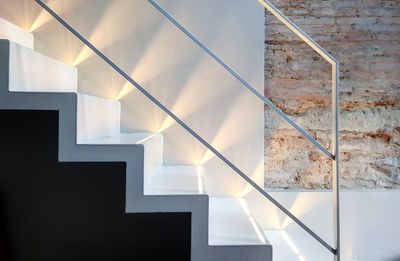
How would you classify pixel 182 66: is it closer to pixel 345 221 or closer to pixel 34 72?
pixel 34 72

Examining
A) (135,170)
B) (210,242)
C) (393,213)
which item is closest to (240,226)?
(210,242)

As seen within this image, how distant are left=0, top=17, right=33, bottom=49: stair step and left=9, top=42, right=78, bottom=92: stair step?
0.23 m

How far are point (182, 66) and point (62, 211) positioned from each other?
1060mm

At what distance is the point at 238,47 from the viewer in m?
2.02

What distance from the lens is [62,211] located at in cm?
127

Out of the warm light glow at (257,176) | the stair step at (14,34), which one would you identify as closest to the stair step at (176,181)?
the warm light glow at (257,176)

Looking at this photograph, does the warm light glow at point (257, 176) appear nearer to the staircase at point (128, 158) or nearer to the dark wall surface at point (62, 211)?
the staircase at point (128, 158)

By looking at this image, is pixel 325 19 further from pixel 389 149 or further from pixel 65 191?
pixel 65 191

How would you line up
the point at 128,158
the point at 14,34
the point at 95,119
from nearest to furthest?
the point at 128,158 < the point at 95,119 < the point at 14,34

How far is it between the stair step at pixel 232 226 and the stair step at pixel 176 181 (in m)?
0.16

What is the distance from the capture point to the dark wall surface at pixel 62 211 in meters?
1.24

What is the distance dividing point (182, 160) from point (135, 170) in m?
0.79

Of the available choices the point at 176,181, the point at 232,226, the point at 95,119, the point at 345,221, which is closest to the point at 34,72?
the point at 95,119

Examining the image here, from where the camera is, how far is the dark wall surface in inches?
48.9
